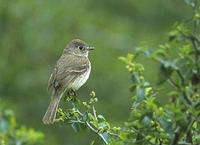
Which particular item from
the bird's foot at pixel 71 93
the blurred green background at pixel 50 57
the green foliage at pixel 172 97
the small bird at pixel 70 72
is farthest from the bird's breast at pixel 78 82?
the blurred green background at pixel 50 57

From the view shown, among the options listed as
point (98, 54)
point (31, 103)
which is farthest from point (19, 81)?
point (98, 54)

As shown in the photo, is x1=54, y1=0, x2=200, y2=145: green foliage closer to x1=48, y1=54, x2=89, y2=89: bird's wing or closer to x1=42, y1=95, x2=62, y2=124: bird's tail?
x1=42, y1=95, x2=62, y2=124: bird's tail

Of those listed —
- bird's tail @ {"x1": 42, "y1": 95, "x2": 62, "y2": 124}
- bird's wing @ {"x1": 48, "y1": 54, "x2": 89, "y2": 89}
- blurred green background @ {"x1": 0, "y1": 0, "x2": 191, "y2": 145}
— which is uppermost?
blurred green background @ {"x1": 0, "y1": 0, "x2": 191, "y2": 145}

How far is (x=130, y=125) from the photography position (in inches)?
187

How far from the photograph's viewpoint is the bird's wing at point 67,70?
8633 millimetres

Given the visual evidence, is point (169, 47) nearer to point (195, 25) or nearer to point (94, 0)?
point (195, 25)

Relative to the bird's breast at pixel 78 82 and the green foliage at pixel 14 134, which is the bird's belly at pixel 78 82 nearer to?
the bird's breast at pixel 78 82

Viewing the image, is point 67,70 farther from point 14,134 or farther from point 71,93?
point 14,134

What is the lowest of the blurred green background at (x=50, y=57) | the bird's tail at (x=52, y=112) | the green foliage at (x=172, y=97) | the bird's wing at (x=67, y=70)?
the green foliage at (x=172, y=97)

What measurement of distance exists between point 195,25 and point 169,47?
0.17 meters

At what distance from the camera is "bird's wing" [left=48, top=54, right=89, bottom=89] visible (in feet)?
28.3

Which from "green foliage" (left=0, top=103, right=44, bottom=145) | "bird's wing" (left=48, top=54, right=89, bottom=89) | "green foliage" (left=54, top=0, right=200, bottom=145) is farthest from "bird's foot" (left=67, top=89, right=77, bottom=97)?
"green foliage" (left=54, top=0, right=200, bottom=145)

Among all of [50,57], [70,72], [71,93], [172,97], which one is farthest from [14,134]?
[50,57]

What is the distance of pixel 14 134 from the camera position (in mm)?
5039
